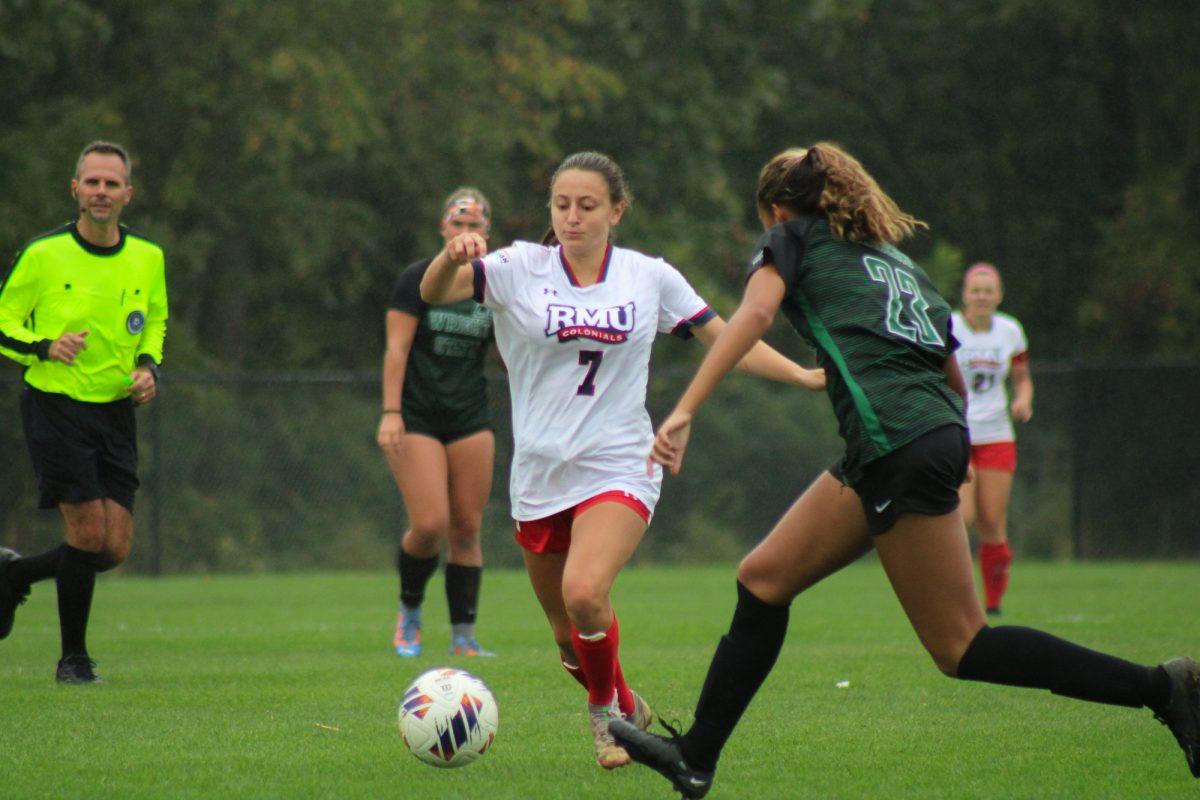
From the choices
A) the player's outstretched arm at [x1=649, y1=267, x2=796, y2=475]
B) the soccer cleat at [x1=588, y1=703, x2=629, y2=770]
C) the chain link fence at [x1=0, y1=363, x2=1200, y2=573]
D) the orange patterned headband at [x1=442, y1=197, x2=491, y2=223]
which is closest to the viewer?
the player's outstretched arm at [x1=649, y1=267, x2=796, y2=475]

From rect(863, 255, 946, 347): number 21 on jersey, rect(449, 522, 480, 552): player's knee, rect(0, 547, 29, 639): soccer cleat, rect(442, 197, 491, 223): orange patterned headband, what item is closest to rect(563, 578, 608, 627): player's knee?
rect(863, 255, 946, 347): number 21 on jersey

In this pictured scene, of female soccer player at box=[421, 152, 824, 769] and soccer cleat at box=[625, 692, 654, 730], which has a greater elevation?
female soccer player at box=[421, 152, 824, 769]

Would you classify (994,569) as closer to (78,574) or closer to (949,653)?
(78,574)

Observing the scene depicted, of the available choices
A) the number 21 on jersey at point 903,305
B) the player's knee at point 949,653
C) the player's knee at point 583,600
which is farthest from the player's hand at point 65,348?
the player's knee at point 949,653

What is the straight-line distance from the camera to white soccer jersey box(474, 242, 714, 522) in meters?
5.50

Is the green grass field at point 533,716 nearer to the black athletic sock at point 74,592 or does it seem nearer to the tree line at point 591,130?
the black athletic sock at point 74,592

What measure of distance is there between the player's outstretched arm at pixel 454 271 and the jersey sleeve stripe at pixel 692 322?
768 mm

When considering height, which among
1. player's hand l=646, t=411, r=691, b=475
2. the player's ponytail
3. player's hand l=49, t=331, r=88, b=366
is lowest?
player's hand l=49, t=331, r=88, b=366

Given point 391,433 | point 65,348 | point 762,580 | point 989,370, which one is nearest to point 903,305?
point 762,580

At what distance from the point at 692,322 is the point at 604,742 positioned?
1.53 metres

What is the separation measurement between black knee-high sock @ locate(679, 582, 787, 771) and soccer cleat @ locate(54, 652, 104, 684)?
3916 mm

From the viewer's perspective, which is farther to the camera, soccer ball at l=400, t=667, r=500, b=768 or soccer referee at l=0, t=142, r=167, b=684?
soccer referee at l=0, t=142, r=167, b=684

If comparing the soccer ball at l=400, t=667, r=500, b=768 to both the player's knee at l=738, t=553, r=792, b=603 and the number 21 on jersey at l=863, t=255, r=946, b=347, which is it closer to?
the player's knee at l=738, t=553, r=792, b=603

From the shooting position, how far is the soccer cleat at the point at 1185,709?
462 cm
